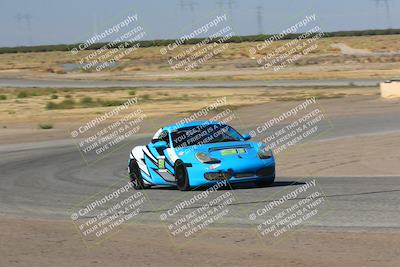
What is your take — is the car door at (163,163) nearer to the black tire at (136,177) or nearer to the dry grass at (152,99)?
the black tire at (136,177)

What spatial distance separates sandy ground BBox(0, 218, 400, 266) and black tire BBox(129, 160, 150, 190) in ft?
21.2

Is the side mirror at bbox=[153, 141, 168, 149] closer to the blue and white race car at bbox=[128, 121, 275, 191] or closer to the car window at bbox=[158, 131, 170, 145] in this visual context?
the blue and white race car at bbox=[128, 121, 275, 191]

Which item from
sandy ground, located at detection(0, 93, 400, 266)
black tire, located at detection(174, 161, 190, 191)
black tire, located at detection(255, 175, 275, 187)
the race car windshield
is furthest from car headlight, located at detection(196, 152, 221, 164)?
sandy ground, located at detection(0, 93, 400, 266)

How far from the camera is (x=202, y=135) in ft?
58.3

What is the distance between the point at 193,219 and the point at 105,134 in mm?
25838

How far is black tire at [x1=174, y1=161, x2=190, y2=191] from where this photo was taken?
1719cm

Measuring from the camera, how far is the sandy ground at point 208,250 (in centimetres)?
956

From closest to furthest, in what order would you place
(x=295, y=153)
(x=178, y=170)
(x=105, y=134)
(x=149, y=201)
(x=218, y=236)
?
(x=218, y=236) → (x=149, y=201) → (x=178, y=170) → (x=295, y=153) → (x=105, y=134)

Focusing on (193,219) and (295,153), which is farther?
(295,153)

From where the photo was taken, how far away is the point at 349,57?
113375 millimetres

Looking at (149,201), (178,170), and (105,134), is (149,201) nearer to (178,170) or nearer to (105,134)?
(178,170)

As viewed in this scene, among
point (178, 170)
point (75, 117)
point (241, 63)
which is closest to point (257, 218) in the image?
point (178, 170)

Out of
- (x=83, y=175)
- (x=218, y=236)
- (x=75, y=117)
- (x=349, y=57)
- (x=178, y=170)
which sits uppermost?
(x=218, y=236)

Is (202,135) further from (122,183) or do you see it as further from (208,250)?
(208,250)
